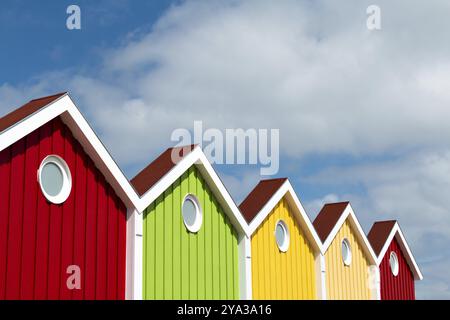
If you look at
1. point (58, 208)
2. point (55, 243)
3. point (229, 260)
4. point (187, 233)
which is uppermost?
point (187, 233)

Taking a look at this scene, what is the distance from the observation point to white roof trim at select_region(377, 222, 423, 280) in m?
28.9

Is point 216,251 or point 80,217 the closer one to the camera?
A: point 80,217

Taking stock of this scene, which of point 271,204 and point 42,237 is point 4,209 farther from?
point 271,204

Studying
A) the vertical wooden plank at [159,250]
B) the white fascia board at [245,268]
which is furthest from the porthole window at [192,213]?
the white fascia board at [245,268]

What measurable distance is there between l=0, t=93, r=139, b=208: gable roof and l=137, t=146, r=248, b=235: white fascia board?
547mm

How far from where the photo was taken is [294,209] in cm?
2341

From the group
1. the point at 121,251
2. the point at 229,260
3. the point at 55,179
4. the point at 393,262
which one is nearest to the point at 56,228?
the point at 55,179

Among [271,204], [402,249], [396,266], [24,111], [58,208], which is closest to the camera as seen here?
[24,111]

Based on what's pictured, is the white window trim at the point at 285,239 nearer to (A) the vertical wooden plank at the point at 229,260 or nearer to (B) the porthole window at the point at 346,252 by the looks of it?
(A) the vertical wooden plank at the point at 229,260

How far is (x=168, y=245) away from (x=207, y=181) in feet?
8.28

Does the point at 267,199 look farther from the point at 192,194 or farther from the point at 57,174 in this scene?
the point at 57,174

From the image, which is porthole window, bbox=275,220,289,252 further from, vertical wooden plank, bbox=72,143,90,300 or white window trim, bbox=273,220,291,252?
vertical wooden plank, bbox=72,143,90,300
